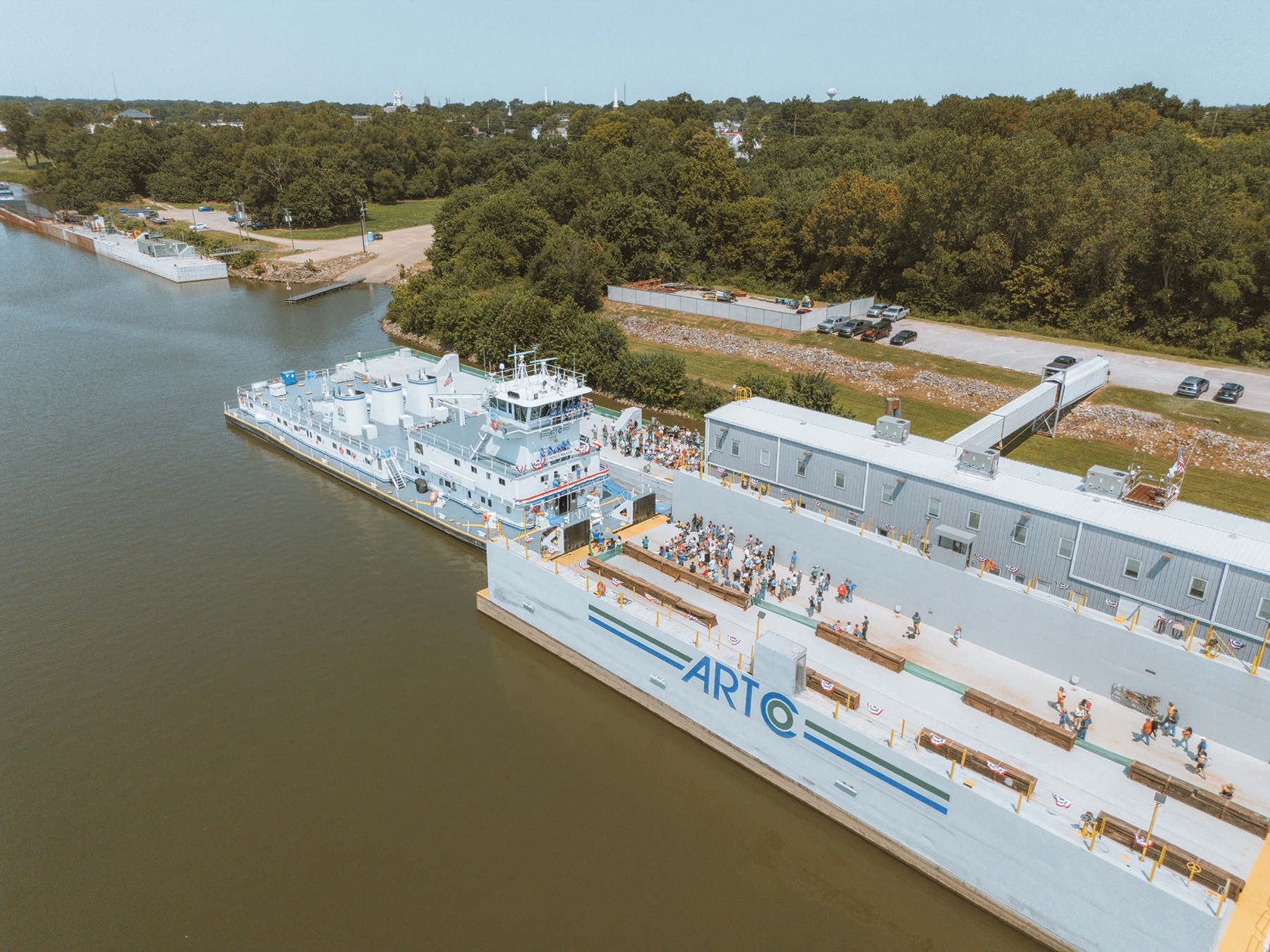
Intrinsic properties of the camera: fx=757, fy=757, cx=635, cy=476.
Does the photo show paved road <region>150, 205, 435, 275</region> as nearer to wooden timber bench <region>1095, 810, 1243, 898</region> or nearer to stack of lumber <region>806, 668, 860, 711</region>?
stack of lumber <region>806, 668, 860, 711</region>

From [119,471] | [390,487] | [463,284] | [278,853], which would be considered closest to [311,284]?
[463,284]

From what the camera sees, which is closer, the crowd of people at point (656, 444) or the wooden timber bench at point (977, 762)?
the wooden timber bench at point (977, 762)

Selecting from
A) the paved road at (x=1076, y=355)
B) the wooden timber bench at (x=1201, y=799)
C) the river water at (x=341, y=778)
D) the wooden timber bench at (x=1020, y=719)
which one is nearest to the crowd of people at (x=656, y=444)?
the river water at (x=341, y=778)

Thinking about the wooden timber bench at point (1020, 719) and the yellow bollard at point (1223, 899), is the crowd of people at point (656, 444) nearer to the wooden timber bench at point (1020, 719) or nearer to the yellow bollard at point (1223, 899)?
the wooden timber bench at point (1020, 719)

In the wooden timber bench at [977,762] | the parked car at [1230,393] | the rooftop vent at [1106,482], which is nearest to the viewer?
the wooden timber bench at [977,762]

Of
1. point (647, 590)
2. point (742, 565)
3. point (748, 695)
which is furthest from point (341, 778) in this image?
point (742, 565)

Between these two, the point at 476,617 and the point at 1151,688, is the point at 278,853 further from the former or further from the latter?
the point at 1151,688

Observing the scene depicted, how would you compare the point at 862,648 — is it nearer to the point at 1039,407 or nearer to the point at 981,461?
the point at 981,461
